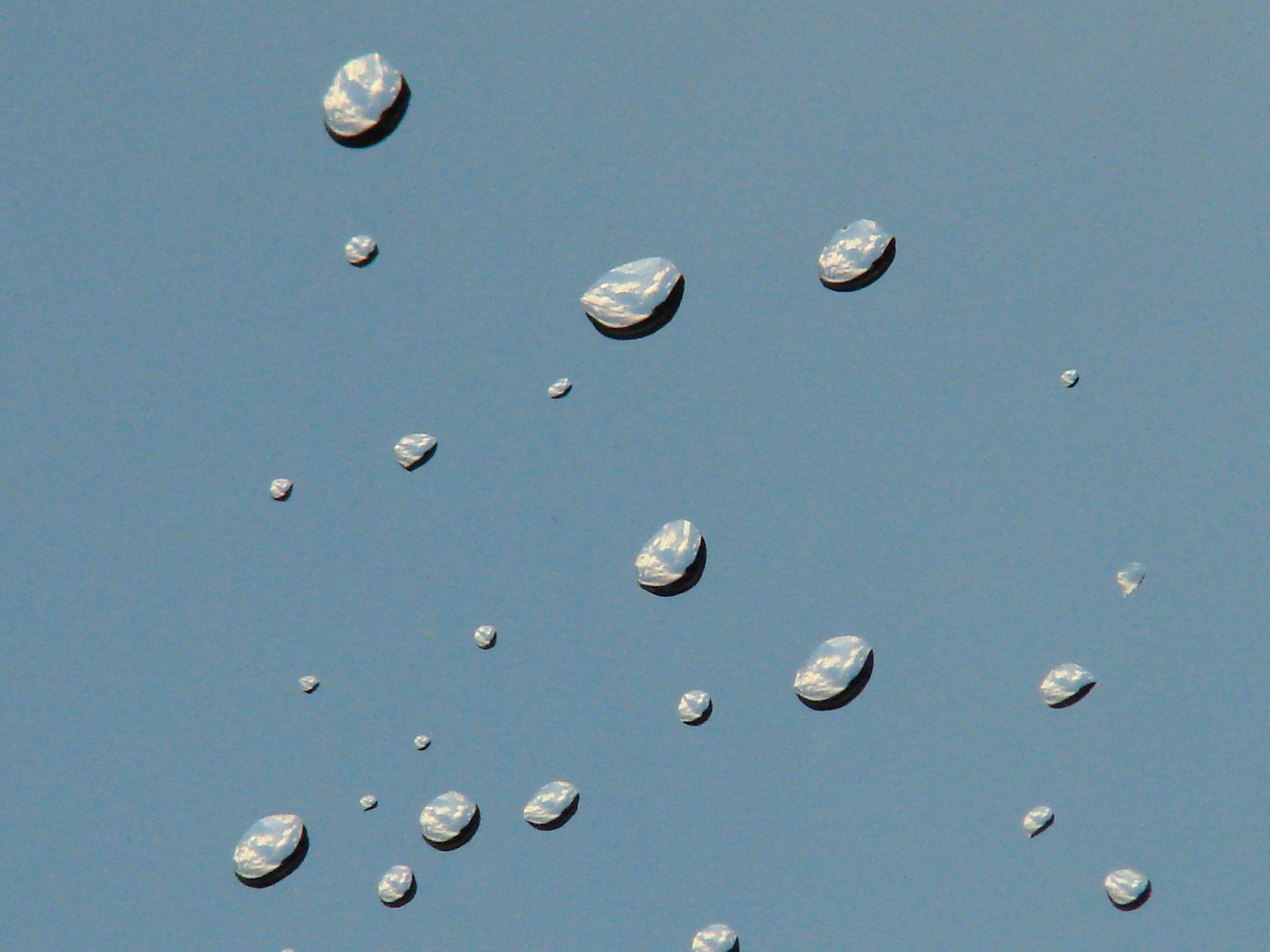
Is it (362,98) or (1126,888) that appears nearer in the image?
(362,98)

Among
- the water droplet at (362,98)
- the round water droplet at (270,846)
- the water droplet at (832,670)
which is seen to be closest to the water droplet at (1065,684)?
the water droplet at (832,670)

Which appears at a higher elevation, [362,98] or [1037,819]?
[362,98]

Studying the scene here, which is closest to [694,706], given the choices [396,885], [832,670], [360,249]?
[832,670]

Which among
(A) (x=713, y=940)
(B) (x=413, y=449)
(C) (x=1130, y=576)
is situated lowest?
(A) (x=713, y=940)

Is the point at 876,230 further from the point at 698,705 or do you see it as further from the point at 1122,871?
the point at 1122,871

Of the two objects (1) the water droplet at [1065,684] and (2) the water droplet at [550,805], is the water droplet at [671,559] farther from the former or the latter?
(1) the water droplet at [1065,684]

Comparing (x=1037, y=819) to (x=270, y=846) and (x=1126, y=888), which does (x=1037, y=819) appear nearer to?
(x=1126, y=888)
